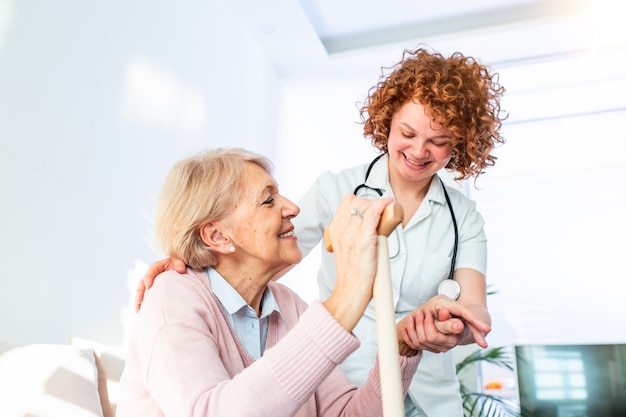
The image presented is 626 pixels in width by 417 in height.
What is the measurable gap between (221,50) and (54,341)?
2408 mm

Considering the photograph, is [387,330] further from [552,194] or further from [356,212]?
[552,194]

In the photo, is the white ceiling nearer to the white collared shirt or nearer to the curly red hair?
the curly red hair

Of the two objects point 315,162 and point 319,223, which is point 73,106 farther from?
point 315,162

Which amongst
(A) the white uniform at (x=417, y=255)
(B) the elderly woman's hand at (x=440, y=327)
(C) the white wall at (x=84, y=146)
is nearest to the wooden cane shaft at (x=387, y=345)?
(B) the elderly woman's hand at (x=440, y=327)

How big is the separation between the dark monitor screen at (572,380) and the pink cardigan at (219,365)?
259 cm

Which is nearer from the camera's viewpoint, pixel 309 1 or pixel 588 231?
pixel 309 1

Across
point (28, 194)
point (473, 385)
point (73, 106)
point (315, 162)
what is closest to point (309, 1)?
point (315, 162)

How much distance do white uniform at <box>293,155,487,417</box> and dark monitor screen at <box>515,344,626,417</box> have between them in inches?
85.4

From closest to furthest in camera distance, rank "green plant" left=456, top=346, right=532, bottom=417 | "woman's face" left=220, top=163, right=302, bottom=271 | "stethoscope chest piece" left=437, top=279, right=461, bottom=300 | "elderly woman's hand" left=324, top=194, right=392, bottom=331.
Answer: "elderly woman's hand" left=324, top=194, right=392, bottom=331 → "woman's face" left=220, top=163, right=302, bottom=271 → "stethoscope chest piece" left=437, top=279, right=461, bottom=300 → "green plant" left=456, top=346, right=532, bottom=417

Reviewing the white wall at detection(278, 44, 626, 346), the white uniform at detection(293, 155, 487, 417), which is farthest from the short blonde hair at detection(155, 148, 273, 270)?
the white wall at detection(278, 44, 626, 346)

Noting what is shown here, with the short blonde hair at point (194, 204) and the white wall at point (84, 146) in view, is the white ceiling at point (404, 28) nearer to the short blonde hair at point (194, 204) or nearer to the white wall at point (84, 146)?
the white wall at point (84, 146)

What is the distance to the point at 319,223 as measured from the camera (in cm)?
179

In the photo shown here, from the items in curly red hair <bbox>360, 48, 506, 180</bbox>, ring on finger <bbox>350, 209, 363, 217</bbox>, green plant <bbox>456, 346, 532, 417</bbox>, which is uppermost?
curly red hair <bbox>360, 48, 506, 180</bbox>

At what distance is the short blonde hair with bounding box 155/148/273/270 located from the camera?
52.8 inches
